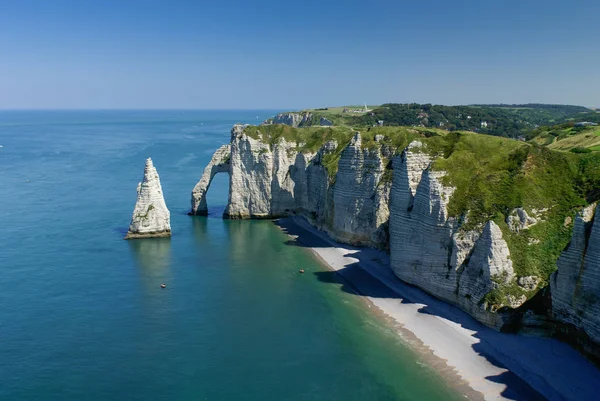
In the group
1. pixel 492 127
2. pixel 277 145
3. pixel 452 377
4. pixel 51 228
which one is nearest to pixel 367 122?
pixel 492 127

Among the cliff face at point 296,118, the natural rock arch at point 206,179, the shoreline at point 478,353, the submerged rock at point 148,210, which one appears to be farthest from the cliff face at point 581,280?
the cliff face at point 296,118

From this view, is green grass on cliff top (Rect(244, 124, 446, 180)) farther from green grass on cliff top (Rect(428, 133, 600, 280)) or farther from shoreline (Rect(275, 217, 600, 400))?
shoreline (Rect(275, 217, 600, 400))

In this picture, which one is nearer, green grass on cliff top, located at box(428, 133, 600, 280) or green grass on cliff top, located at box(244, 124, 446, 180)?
green grass on cliff top, located at box(428, 133, 600, 280)

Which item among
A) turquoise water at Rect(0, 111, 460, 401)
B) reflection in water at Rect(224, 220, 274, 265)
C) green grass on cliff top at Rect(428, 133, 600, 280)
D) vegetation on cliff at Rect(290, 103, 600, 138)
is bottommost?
turquoise water at Rect(0, 111, 460, 401)

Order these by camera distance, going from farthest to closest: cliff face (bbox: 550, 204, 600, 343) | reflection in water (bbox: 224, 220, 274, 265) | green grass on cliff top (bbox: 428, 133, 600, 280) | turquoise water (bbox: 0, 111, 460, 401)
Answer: reflection in water (bbox: 224, 220, 274, 265) → green grass on cliff top (bbox: 428, 133, 600, 280) → turquoise water (bbox: 0, 111, 460, 401) → cliff face (bbox: 550, 204, 600, 343)

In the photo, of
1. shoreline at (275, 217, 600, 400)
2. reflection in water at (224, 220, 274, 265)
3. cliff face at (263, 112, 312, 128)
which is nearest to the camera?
shoreline at (275, 217, 600, 400)

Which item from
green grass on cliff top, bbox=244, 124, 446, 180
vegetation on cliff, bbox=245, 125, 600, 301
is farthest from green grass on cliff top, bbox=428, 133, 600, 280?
green grass on cliff top, bbox=244, 124, 446, 180

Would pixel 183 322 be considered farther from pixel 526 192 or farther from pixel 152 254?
pixel 526 192
